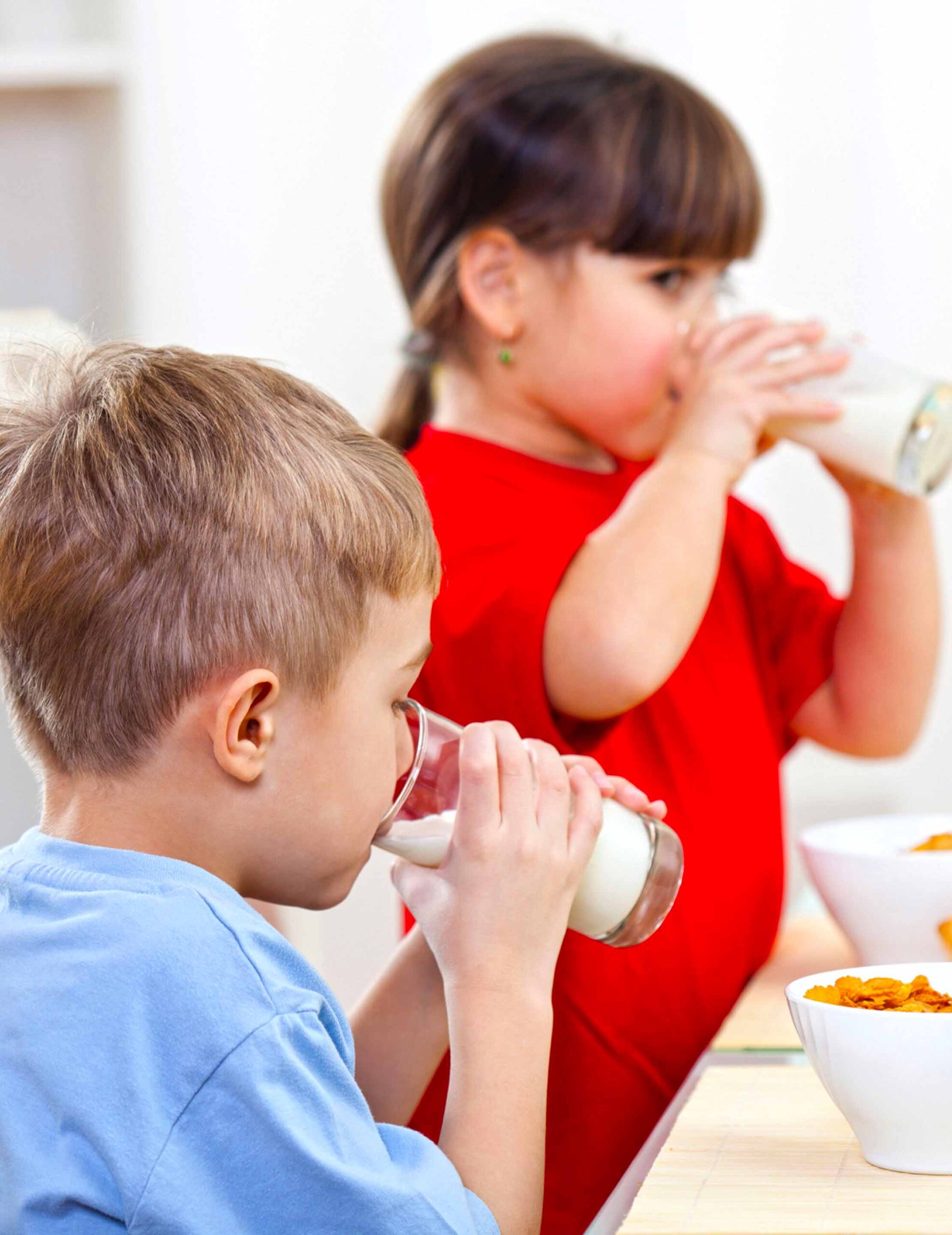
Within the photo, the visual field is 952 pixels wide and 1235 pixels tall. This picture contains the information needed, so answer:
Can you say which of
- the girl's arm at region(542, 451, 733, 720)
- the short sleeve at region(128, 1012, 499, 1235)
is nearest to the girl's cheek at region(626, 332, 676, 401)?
the girl's arm at region(542, 451, 733, 720)

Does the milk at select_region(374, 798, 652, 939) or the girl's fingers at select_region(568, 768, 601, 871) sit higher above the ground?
the girl's fingers at select_region(568, 768, 601, 871)

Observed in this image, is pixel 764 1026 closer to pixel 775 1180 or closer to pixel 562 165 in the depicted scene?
pixel 775 1180

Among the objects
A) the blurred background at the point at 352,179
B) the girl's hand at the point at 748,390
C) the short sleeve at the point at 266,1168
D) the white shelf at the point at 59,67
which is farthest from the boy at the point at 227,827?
the white shelf at the point at 59,67

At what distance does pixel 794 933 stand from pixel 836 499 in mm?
879

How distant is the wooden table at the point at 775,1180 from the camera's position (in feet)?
1.74

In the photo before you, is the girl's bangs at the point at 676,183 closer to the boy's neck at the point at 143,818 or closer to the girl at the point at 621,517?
the girl at the point at 621,517

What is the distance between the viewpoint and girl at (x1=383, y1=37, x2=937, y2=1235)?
2.93 ft

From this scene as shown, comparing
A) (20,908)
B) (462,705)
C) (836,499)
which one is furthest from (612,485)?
(836,499)

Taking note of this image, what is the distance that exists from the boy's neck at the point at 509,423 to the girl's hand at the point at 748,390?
0.10m

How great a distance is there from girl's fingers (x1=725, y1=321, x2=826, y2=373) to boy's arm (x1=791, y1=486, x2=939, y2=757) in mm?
150

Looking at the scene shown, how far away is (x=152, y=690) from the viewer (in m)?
0.60

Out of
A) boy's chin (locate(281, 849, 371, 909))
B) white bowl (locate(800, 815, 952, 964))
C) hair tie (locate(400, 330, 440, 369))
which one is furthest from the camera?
hair tie (locate(400, 330, 440, 369))

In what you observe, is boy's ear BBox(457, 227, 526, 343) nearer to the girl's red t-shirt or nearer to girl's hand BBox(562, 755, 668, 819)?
the girl's red t-shirt

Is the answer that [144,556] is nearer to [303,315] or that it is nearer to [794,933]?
[794,933]
